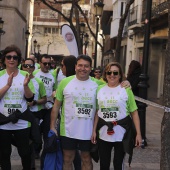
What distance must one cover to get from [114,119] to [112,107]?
15cm

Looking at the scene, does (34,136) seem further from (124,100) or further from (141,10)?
(141,10)

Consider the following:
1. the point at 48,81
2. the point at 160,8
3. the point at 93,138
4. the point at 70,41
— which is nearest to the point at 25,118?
the point at 93,138

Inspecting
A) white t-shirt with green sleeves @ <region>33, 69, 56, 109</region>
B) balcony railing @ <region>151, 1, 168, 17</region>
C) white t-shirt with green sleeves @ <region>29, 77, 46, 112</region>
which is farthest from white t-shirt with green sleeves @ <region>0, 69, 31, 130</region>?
balcony railing @ <region>151, 1, 168, 17</region>

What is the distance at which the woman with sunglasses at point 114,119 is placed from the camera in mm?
5363

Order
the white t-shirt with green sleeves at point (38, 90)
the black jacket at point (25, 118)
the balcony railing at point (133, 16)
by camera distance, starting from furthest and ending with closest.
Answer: the balcony railing at point (133, 16)
the white t-shirt with green sleeves at point (38, 90)
the black jacket at point (25, 118)

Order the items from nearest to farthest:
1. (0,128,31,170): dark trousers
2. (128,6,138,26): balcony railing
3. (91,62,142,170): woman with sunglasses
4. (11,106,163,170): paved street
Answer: (91,62,142,170): woman with sunglasses
(0,128,31,170): dark trousers
(11,106,163,170): paved street
(128,6,138,26): balcony railing

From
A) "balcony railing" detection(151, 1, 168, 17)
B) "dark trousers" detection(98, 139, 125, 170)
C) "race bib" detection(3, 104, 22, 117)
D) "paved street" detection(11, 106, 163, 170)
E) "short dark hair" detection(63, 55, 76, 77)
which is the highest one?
"balcony railing" detection(151, 1, 168, 17)

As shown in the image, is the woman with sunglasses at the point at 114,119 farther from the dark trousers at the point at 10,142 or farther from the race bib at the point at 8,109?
the race bib at the point at 8,109

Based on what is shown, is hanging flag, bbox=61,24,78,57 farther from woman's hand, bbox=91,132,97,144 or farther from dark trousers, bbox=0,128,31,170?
woman's hand, bbox=91,132,97,144

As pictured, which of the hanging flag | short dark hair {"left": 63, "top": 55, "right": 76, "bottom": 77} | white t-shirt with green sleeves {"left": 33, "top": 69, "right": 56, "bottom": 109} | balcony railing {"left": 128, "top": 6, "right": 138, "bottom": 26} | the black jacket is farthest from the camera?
balcony railing {"left": 128, "top": 6, "right": 138, "bottom": 26}

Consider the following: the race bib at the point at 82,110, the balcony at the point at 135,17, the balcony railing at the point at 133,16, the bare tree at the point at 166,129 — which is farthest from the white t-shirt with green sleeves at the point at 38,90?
the balcony railing at the point at 133,16

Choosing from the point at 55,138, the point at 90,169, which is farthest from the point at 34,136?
the point at 90,169

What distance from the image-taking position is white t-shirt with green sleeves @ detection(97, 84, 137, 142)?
5.37 m

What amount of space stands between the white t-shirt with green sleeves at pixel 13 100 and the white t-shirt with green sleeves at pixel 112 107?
1015 millimetres
